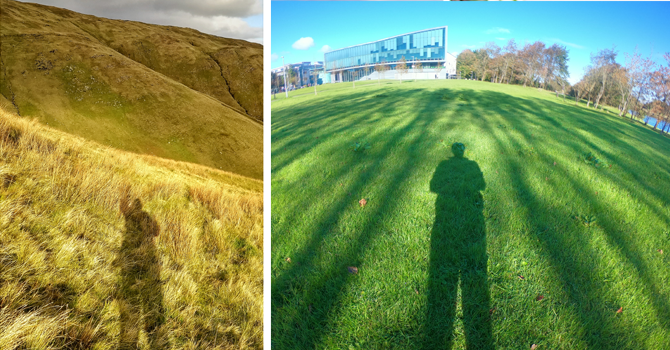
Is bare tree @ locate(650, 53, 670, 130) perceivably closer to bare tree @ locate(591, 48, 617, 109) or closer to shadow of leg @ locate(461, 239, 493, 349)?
bare tree @ locate(591, 48, 617, 109)

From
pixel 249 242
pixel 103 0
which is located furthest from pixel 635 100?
pixel 103 0

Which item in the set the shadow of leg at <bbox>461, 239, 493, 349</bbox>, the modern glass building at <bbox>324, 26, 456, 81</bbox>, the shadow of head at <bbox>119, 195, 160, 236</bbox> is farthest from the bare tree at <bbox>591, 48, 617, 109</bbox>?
the shadow of head at <bbox>119, 195, 160, 236</bbox>

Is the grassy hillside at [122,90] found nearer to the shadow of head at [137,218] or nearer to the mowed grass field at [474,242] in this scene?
the mowed grass field at [474,242]

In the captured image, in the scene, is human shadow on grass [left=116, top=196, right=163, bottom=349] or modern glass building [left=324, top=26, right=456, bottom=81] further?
modern glass building [left=324, top=26, right=456, bottom=81]

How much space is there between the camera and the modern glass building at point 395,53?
18.6ft

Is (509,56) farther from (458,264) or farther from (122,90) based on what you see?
(122,90)

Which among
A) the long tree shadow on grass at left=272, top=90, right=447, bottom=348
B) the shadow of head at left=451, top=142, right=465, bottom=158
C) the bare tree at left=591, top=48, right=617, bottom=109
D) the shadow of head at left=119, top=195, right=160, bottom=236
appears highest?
the bare tree at left=591, top=48, right=617, bottom=109

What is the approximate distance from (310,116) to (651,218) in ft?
18.9

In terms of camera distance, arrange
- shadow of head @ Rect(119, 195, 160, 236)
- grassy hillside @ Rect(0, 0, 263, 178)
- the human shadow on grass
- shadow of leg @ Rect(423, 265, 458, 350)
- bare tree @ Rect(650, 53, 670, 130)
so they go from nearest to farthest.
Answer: the human shadow on grass < shadow of leg @ Rect(423, 265, 458, 350) < shadow of head @ Rect(119, 195, 160, 236) < grassy hillside @ Rect(0, 0, 263, 178) < bare tree @ Rect(650, 53, 670, 130)

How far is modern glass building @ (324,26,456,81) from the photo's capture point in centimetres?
566

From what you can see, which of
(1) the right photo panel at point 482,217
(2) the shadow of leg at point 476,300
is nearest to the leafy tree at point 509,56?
(1) the right photo panel at point 482,217

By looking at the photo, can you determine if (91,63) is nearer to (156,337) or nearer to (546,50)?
(156,337)

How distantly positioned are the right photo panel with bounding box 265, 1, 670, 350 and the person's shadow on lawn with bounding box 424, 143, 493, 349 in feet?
0.03

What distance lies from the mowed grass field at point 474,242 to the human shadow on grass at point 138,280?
0.67 metres
